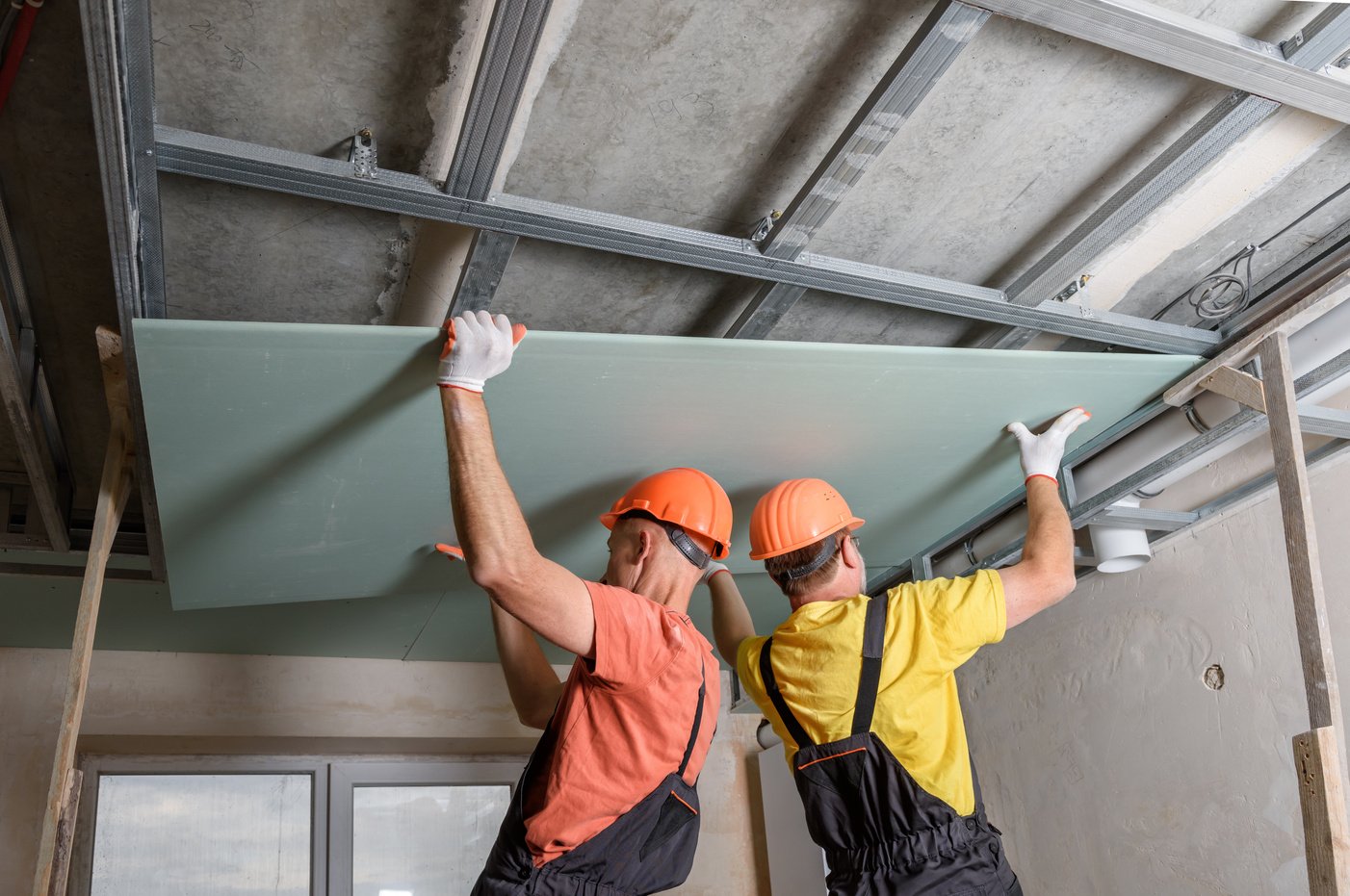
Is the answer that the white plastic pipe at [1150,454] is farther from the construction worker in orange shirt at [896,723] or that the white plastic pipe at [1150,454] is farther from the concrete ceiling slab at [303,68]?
the concrete ceiling slab at [303,68]

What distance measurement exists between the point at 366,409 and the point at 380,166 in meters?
0.50

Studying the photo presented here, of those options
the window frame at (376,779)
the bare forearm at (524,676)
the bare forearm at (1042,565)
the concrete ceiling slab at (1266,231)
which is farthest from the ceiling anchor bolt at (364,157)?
the window frame at (376,779)

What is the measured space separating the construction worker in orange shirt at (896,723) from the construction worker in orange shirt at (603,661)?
23cm

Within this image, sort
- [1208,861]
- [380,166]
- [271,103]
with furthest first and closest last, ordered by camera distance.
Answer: [1208,861], [380,166], [271,103]

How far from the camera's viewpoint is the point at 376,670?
434 centimetres

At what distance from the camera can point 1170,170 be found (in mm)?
2055

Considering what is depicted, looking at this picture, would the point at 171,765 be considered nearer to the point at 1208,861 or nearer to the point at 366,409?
the point at 366,409

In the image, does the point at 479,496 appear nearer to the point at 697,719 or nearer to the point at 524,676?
the point at 697,719

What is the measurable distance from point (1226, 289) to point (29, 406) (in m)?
3.01

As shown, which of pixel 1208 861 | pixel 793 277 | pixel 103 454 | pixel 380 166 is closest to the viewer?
pixel 380 166

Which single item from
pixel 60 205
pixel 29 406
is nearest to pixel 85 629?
pixel 29 406

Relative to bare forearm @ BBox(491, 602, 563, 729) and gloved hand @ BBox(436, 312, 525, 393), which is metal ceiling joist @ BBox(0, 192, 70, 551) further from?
bare forearm @ BBox(491, 602, 563, 729)

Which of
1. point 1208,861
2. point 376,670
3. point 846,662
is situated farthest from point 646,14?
point 376,670

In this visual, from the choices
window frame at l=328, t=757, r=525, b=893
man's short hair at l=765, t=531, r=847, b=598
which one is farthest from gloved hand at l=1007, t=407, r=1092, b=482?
window frame at l=328, t=757, r=525, b=893
